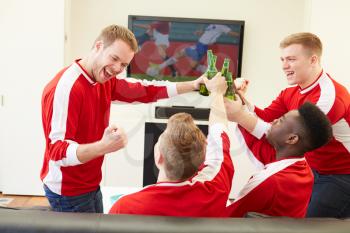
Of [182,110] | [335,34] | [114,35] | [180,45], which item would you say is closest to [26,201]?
[182,110]

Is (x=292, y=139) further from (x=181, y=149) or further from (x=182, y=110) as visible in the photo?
(x=182, y=110)

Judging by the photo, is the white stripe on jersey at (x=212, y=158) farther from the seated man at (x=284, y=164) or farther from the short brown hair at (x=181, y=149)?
the seated man at (x=284, y=164)

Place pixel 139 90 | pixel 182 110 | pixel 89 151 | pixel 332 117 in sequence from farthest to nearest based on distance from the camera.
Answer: pixel 182 110 < pixel 139 90 < pixel 332 117 < pixel 89 151

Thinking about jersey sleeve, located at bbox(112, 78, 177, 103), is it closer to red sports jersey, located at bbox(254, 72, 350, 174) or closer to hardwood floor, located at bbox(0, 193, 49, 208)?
red sports jersey, located at bbox(254, 72, 350, 174)

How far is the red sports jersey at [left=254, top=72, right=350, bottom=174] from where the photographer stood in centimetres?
181

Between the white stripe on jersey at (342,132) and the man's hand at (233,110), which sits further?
the white stripe on jersey at (342,132)

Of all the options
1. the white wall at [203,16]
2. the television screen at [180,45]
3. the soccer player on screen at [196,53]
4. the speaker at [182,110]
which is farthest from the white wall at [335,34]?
the speaker at [182,110]

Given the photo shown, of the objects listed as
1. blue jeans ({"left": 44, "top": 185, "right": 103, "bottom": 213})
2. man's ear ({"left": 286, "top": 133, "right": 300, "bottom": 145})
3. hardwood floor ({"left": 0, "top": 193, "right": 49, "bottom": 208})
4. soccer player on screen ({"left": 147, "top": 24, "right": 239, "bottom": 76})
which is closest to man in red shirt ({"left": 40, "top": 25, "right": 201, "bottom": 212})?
blue jeans ({"left": 44, "top": 185, "right": 103, "bottom": 213})

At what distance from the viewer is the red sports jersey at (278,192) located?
1367mm

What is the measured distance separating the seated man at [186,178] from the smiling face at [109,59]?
48 centimetres

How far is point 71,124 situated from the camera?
157cm

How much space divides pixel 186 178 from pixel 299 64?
3.13 feet

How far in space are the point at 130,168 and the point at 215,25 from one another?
1.72m

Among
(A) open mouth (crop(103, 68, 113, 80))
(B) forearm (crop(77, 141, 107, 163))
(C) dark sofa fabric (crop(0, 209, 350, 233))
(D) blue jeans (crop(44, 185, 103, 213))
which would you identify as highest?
(A) open mouth (crop(103, 68, 113, 80))
